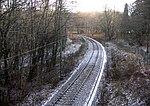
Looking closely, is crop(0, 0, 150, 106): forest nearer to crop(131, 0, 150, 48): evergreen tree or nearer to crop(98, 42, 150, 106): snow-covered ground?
crop(131, 0, 150, 48): evergreen tree

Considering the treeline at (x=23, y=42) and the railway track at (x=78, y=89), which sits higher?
the treeline at (x=23, y=42)

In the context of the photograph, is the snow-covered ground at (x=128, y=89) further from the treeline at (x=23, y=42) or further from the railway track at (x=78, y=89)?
the treeline at (x=23, y=42)

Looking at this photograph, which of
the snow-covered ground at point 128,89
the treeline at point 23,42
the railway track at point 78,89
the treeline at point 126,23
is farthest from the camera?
the treeline at point 126,23

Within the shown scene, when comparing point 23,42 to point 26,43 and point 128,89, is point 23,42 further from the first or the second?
point 128,89

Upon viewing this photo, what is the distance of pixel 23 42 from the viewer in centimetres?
2825

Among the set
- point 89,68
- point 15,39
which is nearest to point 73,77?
point 89,68

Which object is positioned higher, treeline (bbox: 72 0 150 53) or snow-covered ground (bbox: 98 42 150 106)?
treeline (bbox: 72 0 150 53)

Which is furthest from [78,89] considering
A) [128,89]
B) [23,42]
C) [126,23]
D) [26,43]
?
[126,23]

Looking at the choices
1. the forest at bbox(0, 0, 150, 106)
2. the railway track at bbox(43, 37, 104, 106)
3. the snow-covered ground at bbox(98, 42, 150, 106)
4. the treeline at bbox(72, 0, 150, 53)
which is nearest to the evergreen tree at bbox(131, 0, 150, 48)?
the treeline at bbox(72, 0, 150, 53)

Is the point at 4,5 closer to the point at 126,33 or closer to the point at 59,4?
the point at 59,4

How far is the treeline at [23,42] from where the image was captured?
23.2 meters

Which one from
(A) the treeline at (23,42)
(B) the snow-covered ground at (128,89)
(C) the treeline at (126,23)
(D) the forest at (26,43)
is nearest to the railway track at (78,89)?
(B) the snow-covered ground at (128,89)

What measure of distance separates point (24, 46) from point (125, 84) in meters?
10.8

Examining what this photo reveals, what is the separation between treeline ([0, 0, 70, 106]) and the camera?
23219mm
